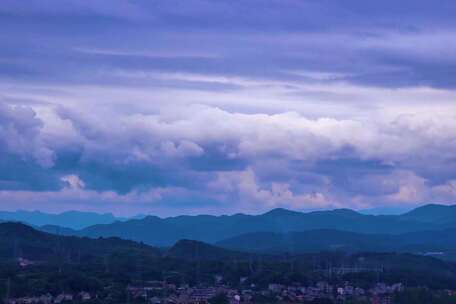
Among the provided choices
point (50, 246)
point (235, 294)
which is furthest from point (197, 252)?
point (235, 294)

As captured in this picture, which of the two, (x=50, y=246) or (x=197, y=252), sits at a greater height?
(x=50, y=246)

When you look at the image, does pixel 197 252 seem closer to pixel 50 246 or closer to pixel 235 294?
pixel 50 246

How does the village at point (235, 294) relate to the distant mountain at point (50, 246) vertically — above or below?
below

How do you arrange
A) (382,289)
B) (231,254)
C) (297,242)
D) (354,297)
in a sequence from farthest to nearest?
(297,242) < (231,254) < (382,289) < (354,297)

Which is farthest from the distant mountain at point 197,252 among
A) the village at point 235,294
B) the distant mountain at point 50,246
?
the village at point 235,294

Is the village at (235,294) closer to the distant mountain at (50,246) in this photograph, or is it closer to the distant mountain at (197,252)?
the distant mountain at (50,246)

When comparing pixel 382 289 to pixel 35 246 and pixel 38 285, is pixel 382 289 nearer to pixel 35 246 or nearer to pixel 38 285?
pixel 38 285

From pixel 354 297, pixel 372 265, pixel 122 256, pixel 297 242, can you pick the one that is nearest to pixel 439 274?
pixel 372 265

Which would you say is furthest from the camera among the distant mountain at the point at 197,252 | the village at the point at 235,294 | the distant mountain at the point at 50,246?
the distant mountain at the point at 197,252

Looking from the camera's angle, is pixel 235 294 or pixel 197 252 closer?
pixel 235 294
